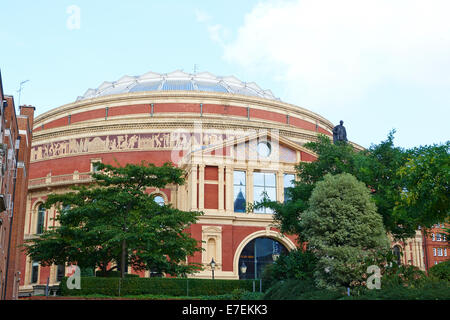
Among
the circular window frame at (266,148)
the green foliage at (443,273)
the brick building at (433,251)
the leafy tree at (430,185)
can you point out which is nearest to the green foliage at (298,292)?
the leafy tree at (430,185)

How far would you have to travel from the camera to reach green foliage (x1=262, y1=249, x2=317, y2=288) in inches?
983

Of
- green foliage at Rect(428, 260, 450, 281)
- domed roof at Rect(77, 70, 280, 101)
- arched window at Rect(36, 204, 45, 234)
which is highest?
domed roof at Rect(77, 70, 280, 101)

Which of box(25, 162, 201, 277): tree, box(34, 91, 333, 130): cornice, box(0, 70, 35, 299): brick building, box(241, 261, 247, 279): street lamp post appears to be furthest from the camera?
box(34, 91, 333, 130): cornice

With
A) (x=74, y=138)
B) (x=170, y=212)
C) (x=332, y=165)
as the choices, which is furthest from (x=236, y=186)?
(x=74, y=138)

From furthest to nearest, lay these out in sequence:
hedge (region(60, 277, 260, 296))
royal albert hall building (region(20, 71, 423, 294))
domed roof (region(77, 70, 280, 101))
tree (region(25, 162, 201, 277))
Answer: domed roof (region(77, 70, 280, 101)) → royal albert hall building (region(20, 71, 423, 294)) → tree (region(25, 162, 201, 277)) → hedge (region(60, 277, 260, 296))

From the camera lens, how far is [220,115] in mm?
54062

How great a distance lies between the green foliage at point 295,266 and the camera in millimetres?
24969

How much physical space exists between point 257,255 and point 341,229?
21.6 m

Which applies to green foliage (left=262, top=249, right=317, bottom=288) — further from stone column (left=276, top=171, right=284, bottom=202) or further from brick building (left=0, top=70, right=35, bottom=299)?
stone column (left=276, top=171, right=284, bottom=202)

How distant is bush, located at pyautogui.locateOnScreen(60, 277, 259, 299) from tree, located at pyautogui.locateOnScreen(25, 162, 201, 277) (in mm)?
840

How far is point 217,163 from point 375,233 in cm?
2140

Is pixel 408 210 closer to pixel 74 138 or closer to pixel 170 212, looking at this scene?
pixel 170 212

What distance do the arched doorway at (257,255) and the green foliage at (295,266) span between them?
510 inches

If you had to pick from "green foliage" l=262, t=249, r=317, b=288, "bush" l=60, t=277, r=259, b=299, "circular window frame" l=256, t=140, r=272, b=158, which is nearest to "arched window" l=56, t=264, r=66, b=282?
"bush" l=60, t=277, r=259, b=299
